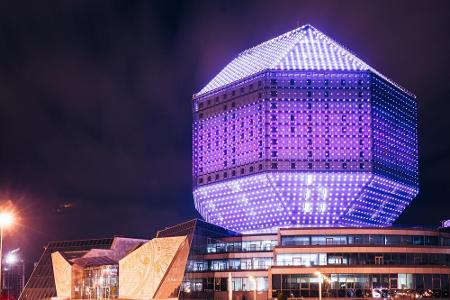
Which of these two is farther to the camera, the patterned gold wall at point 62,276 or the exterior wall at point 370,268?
the patterned gold wall at point 62,276

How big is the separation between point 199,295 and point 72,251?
46.9 meters

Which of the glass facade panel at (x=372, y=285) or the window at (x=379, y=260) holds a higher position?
the window at (x=379, y=260)

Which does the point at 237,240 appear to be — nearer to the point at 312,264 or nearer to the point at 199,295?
the point at 199,295

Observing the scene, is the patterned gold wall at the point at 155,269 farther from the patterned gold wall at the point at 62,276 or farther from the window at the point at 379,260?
the window at the point at 379,260

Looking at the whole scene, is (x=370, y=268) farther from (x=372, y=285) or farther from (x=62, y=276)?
(x=62, y=276)

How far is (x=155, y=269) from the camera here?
6029 inches

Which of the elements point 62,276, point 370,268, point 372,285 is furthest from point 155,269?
point 372,285

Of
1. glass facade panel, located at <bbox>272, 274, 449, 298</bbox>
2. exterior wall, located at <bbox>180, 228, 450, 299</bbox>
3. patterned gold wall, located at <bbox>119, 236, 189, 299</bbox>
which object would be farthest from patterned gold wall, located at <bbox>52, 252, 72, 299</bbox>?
glass facade panel, located at <bbox>272, 274, 449, 298</bbox>

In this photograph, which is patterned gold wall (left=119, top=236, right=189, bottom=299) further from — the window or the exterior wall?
the window

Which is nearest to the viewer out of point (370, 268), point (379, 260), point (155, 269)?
point (370, 268)

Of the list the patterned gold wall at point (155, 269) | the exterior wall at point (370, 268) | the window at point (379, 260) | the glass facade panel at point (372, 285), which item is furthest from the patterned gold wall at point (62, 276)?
the window at point (379, 260)

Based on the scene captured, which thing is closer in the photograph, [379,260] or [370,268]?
[370,268]

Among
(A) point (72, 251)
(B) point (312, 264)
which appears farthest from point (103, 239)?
(B) point (312, 264)

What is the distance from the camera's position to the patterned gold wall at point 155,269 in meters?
150
